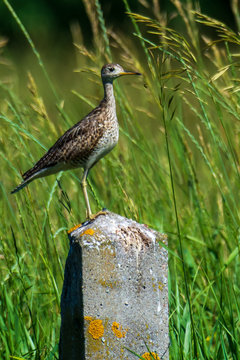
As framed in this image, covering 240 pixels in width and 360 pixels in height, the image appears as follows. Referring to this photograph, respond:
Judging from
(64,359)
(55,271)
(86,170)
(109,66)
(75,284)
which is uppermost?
(109,66)

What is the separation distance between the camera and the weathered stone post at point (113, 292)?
8.07 feet

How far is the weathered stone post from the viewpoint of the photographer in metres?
2.46

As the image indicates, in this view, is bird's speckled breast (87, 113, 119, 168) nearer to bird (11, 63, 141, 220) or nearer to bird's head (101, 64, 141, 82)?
bird (11, 63, 141, 220)

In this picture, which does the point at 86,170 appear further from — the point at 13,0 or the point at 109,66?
the point at 13,0

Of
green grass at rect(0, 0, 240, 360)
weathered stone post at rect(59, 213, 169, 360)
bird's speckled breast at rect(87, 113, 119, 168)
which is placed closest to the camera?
weathered stone post at rect(59, 213, 169, 360)

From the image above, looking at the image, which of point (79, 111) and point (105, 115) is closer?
point (105, 115)

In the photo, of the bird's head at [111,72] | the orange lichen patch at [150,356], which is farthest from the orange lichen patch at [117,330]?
the bird's head at [111,72]

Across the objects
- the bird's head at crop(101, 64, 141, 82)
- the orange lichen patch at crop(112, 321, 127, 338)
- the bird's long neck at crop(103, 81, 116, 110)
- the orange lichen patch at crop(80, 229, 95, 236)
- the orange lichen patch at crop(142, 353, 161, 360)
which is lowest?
the orange lichen patch at crop(142, 353, 161, 360)

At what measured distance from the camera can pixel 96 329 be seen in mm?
2477

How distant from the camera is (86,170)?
397cm

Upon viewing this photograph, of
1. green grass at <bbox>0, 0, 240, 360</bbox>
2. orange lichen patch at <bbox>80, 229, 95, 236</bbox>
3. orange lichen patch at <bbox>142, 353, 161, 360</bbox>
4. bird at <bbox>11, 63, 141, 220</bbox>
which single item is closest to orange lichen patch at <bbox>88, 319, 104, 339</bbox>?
orange lichen patch at <bbox>142, 353, 161, 360</bbox>

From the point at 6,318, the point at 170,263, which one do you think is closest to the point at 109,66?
the point at 170,263

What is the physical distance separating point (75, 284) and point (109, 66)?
7.05ft

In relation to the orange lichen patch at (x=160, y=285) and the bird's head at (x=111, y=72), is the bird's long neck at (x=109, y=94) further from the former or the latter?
the orange lichen patch at (x=160, y=285)
